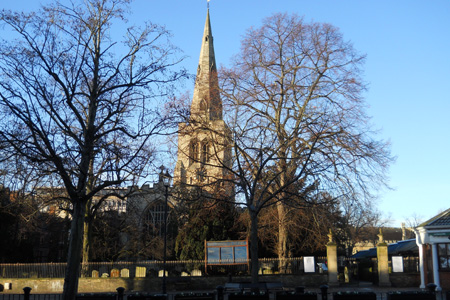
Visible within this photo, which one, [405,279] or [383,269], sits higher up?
[383,269]

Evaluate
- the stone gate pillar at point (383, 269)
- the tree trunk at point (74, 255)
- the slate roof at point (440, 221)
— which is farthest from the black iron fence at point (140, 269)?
the tree trunk at point (74, 255)

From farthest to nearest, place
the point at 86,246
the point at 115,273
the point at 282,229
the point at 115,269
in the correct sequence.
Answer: the point at 115,269, the point at 86,246, the point at 115,273, the point at 282,229

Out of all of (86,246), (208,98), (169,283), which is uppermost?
(208,98)

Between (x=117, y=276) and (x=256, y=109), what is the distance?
13535 mm

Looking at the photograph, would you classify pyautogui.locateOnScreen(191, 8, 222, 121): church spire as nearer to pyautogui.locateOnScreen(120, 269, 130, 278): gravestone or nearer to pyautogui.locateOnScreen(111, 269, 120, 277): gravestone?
pyautogui.locateOnScreen(120, 269, 130, 278): gravestone

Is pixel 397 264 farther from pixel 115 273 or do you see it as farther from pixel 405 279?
pixel 115 273

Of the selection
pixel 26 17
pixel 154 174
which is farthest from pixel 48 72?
pixel 154 174

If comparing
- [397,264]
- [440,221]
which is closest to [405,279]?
[397,264]

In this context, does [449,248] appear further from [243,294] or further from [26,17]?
[26,17]

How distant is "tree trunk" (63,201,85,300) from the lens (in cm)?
1416

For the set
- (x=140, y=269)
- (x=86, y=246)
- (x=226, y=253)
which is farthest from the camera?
(x=86, y=246)

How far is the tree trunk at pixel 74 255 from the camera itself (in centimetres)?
1416

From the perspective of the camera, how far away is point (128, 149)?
15695 millimetres

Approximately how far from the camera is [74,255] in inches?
571
